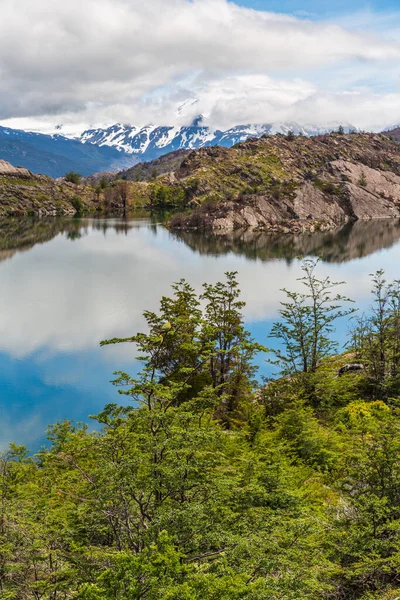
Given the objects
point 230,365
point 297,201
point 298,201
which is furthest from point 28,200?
point 230,365

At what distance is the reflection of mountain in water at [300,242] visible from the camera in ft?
328

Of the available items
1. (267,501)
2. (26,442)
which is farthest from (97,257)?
(267,501)

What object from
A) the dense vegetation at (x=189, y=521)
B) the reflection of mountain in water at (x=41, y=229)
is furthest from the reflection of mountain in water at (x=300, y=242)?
the dense vegetation at (x=189, y=521)

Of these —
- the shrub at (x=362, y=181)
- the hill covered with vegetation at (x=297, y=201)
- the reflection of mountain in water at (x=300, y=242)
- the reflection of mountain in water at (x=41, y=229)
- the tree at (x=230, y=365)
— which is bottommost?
the tree at (x=230, y=365)

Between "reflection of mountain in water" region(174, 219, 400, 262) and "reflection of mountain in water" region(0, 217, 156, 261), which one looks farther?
"reflection of mountain in water" region(0, 217, 156, 261)

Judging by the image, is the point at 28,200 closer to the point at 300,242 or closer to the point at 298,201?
the point at 298,201

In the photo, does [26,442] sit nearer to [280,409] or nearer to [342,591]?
[280,409]

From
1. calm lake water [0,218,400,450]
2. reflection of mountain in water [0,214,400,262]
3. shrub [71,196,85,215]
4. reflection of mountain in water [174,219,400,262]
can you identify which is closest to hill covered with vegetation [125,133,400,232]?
reflection of mountain in water [0,214,400,262]

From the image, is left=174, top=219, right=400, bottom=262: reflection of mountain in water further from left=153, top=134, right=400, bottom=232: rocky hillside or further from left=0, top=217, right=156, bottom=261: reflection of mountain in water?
left=0, top=217, right=156, bottom=261: reflection of mountain in water

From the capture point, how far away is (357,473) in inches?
578

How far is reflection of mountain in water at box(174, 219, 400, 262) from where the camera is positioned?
9988 cm

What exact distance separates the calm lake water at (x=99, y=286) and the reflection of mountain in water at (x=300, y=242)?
0.27 m

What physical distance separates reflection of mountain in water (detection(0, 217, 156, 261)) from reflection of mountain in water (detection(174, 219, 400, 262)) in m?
27.8

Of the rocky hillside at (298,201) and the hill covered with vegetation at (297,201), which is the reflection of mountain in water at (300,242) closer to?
the hill covered with vegetation at (297,201)
